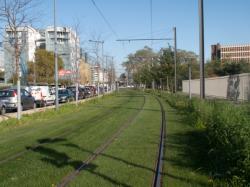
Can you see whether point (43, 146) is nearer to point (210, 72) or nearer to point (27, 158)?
point (27, 158)

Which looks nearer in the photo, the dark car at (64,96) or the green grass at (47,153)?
the green grass at (47,153)

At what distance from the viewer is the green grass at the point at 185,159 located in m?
8.57

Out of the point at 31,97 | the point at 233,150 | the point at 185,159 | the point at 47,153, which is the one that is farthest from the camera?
the point at 31,97

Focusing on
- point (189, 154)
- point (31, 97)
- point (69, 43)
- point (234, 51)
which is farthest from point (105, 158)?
point (234, 51)

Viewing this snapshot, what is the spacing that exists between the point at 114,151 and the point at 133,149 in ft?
1.97

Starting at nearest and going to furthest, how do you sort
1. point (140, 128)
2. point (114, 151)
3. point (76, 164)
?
1. point (76, 164)
2. point (114, 151)
3. point (140, 128)

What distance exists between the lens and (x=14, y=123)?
22.4 m

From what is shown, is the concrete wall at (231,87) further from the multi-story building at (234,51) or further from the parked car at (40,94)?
the multi-story building at (234,51)

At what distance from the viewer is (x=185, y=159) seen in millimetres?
10945

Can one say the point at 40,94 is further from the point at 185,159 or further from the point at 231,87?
the point at 185,159

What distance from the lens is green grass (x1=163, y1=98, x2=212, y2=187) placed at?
28.1ft

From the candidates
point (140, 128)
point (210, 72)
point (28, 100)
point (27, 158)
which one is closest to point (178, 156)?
point (27, 158)

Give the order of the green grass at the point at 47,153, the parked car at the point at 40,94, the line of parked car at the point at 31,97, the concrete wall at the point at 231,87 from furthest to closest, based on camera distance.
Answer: the parked car at the point at 40,94 < the line of parked car at the point at 31,97 < the concrete wall at the point at 231,87 < the green grass at the point at 47,153

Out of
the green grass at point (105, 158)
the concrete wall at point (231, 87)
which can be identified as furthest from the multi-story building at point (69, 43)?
the green grass at point (105, 158)
